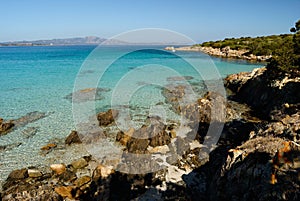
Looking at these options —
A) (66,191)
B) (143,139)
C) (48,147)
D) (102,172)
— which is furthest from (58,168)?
(143,139)

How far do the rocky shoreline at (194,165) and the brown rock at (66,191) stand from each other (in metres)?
0.04

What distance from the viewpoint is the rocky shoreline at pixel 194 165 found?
17.1 feet

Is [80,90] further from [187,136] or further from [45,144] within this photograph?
[187,136]

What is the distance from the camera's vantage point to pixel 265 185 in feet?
16.1

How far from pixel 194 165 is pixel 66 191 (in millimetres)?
5616

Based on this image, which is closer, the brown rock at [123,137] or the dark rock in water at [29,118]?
the brown rock at [123,137]

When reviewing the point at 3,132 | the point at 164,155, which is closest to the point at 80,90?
the point at 3,132

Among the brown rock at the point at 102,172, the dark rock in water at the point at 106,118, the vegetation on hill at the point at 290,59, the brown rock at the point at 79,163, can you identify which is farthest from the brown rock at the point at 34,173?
the vegetation on hill at the point at 290,59

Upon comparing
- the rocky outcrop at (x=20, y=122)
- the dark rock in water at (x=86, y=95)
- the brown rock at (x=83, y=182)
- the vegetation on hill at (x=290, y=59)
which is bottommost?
the brown rock at (x=83, y=182)

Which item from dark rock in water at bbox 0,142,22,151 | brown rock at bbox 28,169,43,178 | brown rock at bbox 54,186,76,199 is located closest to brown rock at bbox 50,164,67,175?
brown rock at bbox 28,169,43,178

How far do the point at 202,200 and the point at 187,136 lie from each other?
5681 millimetres

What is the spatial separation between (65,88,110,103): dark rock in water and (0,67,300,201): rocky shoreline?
Result: 6612 millimetres

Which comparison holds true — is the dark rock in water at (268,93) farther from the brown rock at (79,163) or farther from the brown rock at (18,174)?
the brown rock at (18,174)

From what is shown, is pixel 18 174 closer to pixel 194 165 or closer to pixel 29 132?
pixel 29 132
